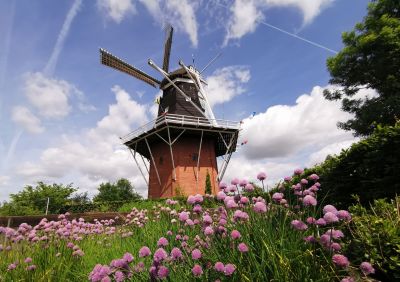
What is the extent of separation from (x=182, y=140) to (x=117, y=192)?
35.6 m

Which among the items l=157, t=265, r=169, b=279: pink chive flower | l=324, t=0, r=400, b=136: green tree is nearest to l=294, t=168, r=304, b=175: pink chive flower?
l=157, t=265, r=169, b=279: pink chive flower

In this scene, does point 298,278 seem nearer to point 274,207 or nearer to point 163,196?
point 274,207

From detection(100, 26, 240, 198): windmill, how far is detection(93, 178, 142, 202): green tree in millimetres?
29950

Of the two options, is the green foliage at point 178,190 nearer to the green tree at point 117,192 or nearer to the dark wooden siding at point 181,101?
the dark wooden siding at point 181,101

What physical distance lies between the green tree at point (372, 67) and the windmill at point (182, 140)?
24.8ft

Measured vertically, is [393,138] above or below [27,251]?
above

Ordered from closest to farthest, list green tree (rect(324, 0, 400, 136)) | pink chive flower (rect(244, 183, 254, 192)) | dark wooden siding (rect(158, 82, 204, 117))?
1. pink chive flower (rect(244, 183, 254, 192))
2. green tree (rect(324, 0, 400, 136))
3. dark wooden siding (rect(158, 82, 204, 117))

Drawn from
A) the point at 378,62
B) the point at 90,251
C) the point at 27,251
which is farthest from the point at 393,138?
the point at 378,62

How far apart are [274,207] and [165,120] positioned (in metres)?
16.4

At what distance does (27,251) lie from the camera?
446 centimetres

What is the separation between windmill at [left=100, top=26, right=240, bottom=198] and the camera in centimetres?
2014

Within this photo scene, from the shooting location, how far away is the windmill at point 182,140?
2014 cm

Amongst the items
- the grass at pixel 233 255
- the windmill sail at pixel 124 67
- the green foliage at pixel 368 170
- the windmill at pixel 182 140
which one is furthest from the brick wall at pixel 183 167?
the grass at pixel 233 255

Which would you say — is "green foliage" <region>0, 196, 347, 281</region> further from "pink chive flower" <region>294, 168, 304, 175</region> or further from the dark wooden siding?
the dark wooden siding
